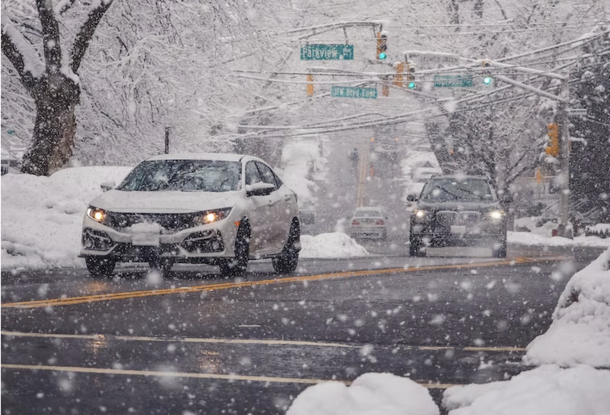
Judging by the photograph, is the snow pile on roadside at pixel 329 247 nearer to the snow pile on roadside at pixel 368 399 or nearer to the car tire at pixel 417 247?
the car tire at pixel 417 247

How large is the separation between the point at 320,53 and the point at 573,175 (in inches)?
573

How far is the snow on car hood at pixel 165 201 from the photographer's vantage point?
42.4 feet

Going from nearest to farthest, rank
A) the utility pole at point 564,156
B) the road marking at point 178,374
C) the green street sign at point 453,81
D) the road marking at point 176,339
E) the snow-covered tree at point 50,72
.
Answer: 1. the road marking at point 178,374
2. the road marking at point 176,339
3. the snow-covered tree at point 50,72
4. the green street sign at point 453,81
5. the utility pole at point 564,156

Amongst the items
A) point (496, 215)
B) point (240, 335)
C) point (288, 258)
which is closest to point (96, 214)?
point (288, 258)

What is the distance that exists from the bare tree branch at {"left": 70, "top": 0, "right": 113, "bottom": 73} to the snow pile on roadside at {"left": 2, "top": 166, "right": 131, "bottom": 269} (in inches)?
130

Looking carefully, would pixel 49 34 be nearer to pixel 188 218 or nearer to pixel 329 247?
pixel 329 247

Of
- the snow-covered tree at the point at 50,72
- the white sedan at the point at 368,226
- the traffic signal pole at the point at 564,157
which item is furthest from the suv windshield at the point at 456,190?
the white sedan at the point at 368,226

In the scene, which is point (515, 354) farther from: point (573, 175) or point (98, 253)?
point (573, 175)

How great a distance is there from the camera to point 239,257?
13367 mm

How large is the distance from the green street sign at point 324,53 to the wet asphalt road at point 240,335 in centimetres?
1939

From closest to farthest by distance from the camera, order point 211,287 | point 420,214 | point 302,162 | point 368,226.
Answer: point 211,287
point 420,214
point 368,226
point 302,162

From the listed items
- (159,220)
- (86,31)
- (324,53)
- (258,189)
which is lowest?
(159,220)

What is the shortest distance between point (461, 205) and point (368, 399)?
1539 centimetres

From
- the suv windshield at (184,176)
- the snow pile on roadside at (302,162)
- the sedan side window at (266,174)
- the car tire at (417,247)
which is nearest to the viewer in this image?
the suv windshield at (184,176)
